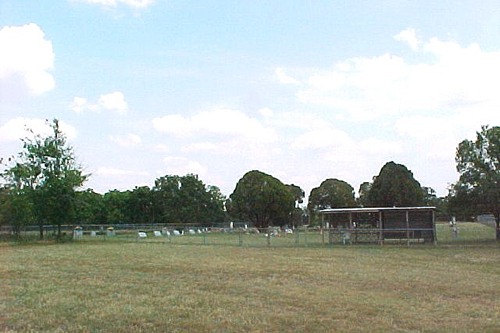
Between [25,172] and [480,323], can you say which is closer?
[480,323]

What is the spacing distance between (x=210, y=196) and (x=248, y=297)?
224ft

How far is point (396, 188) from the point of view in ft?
195

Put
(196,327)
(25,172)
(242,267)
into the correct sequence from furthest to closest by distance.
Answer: (25,172)
(242,267)
(196,327)

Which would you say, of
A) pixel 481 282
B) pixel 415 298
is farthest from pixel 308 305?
pixel 481 282

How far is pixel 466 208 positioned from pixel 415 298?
22443mm

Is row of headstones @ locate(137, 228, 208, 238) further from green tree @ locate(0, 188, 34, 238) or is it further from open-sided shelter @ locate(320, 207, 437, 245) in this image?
Result: open-sided shelter @ locate(320, 207, 437, 245)

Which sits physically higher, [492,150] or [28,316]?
[492,150]

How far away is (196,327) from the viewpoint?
769cm

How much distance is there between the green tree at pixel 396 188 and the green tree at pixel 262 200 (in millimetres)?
13863

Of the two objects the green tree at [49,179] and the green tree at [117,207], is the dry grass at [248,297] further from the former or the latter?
the green tree at [117,207]

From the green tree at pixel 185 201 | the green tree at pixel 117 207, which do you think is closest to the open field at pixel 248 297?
the green tree at pixel 117 207

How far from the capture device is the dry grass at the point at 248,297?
26.1 feet

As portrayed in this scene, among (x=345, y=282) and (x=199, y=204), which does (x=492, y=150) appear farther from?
(x=199, y=204)

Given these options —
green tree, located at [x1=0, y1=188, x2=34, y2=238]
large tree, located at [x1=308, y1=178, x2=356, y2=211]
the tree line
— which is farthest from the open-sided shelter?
large tree, located at [x1=308, y1=178, x2=356, y2=211]
